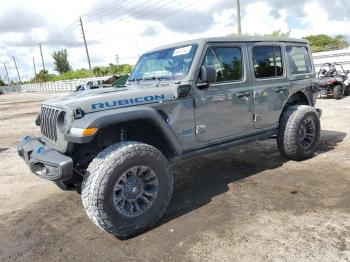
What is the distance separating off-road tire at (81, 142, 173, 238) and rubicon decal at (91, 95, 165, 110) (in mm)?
408

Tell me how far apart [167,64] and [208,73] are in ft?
2.41

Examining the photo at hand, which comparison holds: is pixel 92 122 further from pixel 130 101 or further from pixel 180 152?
pixel 180 152

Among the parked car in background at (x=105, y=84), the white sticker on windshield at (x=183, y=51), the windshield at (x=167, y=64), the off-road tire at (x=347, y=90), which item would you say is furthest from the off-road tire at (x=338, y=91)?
the white sticker on windshield at (x=183, y=51)

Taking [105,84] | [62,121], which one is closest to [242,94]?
[62,121]

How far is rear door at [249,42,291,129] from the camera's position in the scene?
16.0ft

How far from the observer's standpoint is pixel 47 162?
3.39 metres

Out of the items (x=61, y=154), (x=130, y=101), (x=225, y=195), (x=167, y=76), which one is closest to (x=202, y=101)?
(x=167, y=76)

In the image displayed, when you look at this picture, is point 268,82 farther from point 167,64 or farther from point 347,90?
point 347,90

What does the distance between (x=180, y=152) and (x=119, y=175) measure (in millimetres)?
921

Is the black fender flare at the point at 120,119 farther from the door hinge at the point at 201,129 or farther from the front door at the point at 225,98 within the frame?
the front door at the point at 225,98

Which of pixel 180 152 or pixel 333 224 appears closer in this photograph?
pixel 333 224

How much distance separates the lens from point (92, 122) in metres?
3.24

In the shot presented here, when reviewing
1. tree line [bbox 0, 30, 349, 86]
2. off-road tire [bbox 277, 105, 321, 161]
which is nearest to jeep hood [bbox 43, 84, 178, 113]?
off-road tire [bbox 277, 105, 321, 161]

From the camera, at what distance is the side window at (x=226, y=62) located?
435cm
